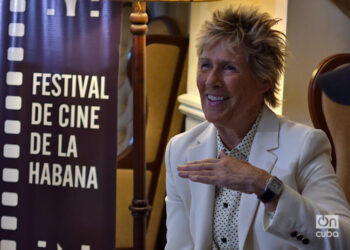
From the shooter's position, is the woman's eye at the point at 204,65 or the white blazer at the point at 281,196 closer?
the white blazer at the point at 281,196

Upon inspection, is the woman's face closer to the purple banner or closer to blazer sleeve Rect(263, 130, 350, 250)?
blazer sleeve Rect(263, 130, 350, 250)

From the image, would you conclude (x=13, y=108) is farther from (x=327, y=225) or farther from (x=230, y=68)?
(x=327, y=225)

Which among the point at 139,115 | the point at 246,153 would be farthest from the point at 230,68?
the point at 139,115

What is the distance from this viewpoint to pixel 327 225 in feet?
5.90

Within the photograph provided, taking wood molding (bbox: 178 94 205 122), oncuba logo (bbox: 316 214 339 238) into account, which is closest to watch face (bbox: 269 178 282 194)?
oncuba logo (bbox: 316 214 339 238)

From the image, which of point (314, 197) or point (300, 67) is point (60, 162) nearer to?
point (300, 67)

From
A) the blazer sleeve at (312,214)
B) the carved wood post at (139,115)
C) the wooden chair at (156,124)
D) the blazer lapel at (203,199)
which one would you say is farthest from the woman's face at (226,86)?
the wooden chair at (156,124)

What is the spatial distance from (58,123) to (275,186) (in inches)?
86.2

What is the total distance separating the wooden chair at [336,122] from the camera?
2.44 meters

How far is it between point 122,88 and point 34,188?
80 cm

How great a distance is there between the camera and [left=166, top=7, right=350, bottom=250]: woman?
5.98ft

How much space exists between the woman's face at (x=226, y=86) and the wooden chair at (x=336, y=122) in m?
0.40

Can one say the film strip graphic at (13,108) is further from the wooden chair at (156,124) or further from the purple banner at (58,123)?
the wooden chair at (156,124)

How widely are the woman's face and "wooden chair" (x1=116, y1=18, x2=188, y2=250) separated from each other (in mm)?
1977
